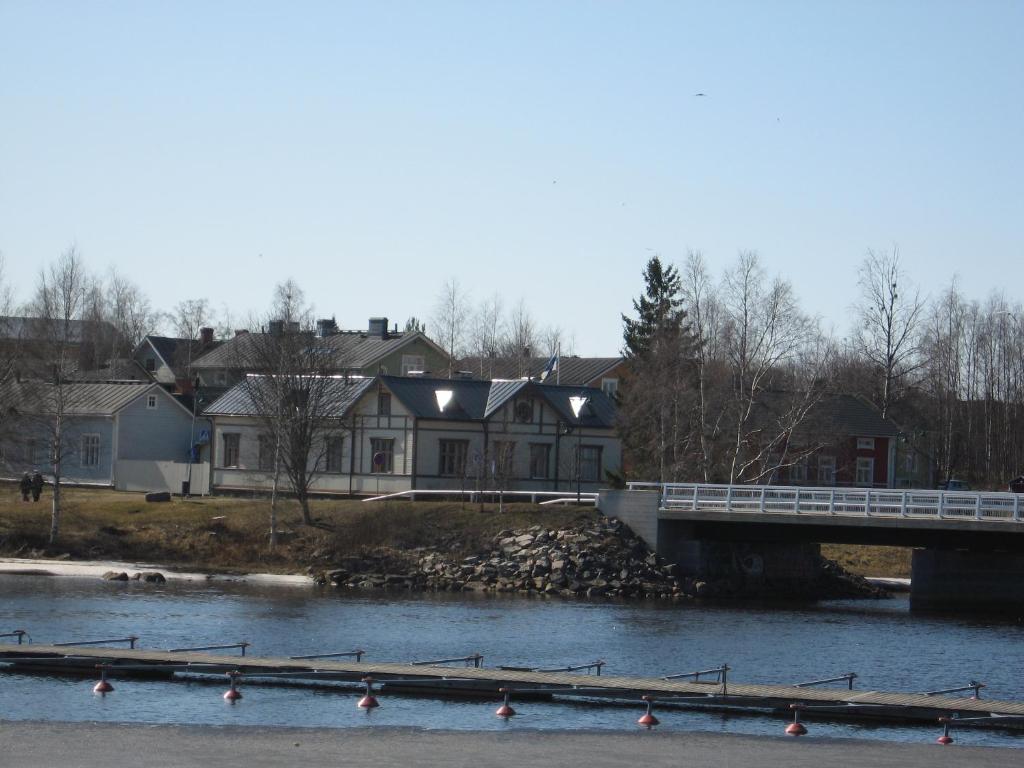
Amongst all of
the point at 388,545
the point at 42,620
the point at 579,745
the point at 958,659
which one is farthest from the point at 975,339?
the point at 579,745

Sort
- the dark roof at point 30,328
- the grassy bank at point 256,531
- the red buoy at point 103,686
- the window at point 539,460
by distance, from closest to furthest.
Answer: the red buoy at point 103,686 < the grassy bank at point 256,531 < the dark roof at point 30,328 < the window at point 539,460

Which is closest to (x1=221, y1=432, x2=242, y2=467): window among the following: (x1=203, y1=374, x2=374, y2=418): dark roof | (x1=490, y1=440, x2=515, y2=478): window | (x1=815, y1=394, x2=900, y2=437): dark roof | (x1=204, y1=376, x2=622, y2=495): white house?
(x1=204, y1=376, x2=622, y2=495): white house

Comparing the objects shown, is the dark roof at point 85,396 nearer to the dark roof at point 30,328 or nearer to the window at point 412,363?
the dark roof at point 30,328

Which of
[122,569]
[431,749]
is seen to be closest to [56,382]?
[122,569]

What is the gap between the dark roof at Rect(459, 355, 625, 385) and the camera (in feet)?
348

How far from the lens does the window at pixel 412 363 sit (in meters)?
92.7

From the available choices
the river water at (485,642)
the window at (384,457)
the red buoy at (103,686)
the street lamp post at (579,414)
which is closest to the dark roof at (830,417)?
the street lamp post at (579,414)

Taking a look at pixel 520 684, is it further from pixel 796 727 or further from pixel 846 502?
pixel 846 502

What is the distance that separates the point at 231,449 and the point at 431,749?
5208 cm

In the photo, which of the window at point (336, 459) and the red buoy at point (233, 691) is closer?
the red buoy at point (233, 691)

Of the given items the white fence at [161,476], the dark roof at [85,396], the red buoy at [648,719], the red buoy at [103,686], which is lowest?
the red buoy at [103,686]

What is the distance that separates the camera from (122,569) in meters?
58.2

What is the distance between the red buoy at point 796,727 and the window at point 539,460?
4438cm

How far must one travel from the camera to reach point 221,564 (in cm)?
6072
